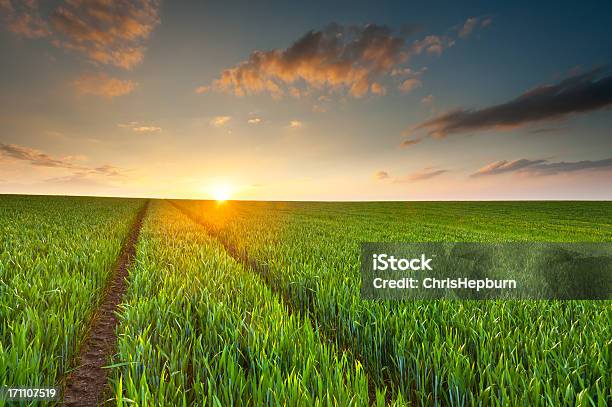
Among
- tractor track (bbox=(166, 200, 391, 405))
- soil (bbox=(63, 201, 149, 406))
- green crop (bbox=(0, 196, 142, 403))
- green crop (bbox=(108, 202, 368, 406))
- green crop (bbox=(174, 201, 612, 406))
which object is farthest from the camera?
tractor track (bbox=(166, 200, 391, 405))

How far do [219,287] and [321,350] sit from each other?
2.73m

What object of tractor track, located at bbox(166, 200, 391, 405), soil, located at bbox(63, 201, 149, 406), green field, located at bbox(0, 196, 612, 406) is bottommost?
soil, located at bbox(63, 201, 149, 406)

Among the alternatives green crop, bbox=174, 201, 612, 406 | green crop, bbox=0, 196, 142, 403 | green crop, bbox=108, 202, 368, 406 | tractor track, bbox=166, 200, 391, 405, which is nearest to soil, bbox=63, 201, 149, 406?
green crop, bbox=0, 196, 142, 403

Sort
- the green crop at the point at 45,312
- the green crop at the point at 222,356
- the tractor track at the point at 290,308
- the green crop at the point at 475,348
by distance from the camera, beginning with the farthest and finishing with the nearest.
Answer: the tractor track at the point at 290,308 < the green crop at the point at 45,312 < the green crop at the point at 475,348 < the green crop at the point at 222,356

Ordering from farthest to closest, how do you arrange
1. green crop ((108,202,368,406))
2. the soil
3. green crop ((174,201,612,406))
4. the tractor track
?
1. the tractor track
2. the soil
3. green crop ((174,201,612,406))
4. green crop ((108,202,368,406))

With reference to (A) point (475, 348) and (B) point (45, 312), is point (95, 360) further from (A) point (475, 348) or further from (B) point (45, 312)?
(A) point (475, 348)

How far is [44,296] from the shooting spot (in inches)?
185

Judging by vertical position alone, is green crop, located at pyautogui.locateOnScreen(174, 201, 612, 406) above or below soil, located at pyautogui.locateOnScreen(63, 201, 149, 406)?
above

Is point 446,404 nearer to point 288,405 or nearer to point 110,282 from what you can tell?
point 288,405

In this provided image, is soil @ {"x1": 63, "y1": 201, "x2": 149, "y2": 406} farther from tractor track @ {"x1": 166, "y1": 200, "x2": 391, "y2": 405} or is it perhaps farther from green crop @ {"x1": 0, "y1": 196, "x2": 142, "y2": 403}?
tractor track @ {"x1": 166, "y1": 200, "x2": 391, "y2": 405}

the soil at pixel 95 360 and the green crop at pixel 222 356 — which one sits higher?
the green crop at pixel 222 356

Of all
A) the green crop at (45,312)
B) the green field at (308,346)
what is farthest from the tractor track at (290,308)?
the green crop at (45,312)

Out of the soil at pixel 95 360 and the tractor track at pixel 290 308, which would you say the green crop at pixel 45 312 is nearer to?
the soil at pixel 95 360

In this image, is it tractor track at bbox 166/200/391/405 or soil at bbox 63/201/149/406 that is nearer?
soil at bbox 63/201/149/406
